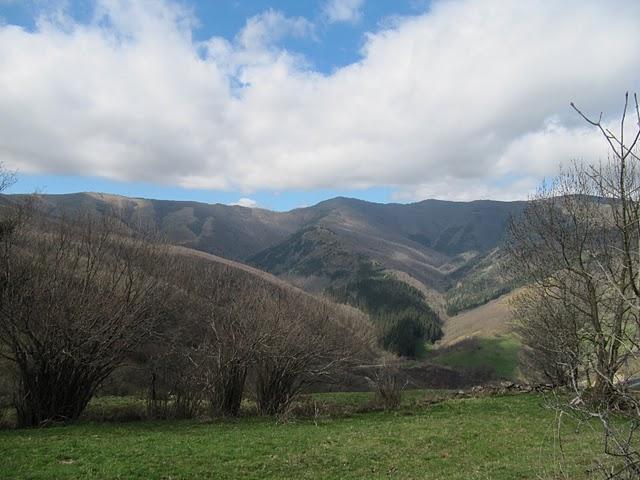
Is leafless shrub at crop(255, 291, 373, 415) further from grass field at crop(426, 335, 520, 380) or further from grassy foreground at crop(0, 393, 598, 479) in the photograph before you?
grass field at crop(426, 335, 520, 380)

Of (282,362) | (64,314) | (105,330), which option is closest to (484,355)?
(282,362)

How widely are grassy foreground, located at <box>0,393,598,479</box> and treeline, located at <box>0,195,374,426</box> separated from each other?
99.3 inches

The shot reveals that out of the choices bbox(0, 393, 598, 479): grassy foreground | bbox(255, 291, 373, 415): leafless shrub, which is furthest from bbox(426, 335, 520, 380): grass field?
bbox(0, 393, 598, 479): grassy foreground

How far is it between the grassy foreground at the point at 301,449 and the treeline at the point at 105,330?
252 centimetres

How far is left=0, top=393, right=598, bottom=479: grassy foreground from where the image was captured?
1427cm

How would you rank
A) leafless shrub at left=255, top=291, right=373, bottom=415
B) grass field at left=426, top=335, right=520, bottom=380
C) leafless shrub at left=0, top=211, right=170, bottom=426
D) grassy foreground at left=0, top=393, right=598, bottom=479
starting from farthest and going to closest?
1. grass field at left=426, top=335, right=520, bottom=380
2. leafless shrub at left=255, top=291, right=373, bottom=415
3. leafless shrub at left=0, top=211, right=170, bottom=426
4. grassy foreground at left=0, top=393, right=598, bottom=479

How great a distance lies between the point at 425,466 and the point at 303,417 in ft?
35.4

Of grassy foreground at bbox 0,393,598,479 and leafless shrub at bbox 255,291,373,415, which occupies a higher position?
leafless shrub at bbox 255,291,373,415

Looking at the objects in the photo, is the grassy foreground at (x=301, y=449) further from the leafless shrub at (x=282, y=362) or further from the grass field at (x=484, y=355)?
the grass field at (x=484, y=355)

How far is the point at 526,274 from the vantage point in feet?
91.7

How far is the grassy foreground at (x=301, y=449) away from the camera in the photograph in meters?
14.3

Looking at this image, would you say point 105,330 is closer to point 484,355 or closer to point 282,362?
point 282,362

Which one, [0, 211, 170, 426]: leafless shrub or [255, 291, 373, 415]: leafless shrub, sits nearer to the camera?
[0, 211, 170, 426]: leafless shrub

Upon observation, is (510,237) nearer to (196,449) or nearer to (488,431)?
(488,431)
